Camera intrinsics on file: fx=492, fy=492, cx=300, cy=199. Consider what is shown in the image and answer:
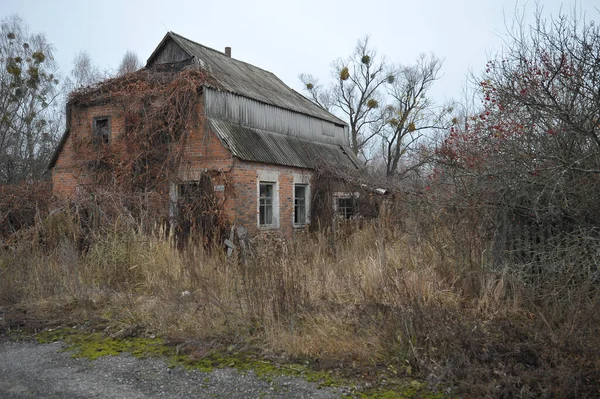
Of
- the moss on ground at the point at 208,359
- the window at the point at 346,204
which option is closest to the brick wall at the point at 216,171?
the window at the point at 346,204

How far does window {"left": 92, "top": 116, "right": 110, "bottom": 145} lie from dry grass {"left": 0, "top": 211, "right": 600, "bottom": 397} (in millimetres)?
6775

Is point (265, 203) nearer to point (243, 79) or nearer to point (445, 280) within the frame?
point (243, 79)

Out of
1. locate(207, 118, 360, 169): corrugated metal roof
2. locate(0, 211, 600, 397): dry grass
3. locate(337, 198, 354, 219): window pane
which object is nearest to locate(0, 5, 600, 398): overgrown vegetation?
locate(0, 211, 600, 397): dry grass

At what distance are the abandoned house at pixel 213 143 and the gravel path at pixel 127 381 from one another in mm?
7061

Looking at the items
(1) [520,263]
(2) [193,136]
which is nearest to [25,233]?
(2) [193,136]

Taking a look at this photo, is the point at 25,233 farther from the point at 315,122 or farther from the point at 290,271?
the point at 315,122

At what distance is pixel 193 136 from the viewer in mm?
13789

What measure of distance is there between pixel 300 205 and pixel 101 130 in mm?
6775

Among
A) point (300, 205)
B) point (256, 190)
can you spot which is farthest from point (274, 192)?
point (300, 205)

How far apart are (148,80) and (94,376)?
1177 centimetres

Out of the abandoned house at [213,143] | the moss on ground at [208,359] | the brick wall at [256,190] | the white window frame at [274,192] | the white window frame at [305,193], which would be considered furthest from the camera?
the white window frame at [305,193]

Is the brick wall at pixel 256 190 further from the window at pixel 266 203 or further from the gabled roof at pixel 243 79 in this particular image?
the gabled roof at pixel 243 79

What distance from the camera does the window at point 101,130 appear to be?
1506 cm

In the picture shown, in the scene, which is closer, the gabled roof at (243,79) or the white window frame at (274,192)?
the white window frame at (274,192)
